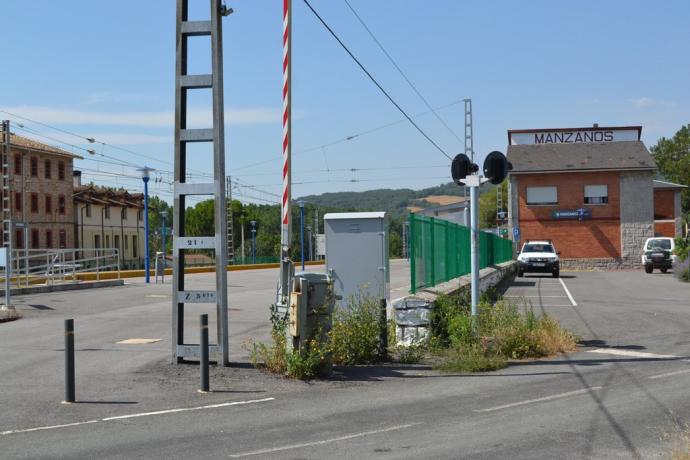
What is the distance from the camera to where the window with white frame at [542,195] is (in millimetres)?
62719

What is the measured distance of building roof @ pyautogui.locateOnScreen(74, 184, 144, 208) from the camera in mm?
87650

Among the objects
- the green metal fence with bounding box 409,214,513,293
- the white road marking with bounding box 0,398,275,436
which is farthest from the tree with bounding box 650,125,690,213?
the white road marking with bounding box 0,398,275,436

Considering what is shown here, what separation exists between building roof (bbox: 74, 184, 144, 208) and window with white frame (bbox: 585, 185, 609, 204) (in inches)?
1934

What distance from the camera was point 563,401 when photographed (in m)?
9.24

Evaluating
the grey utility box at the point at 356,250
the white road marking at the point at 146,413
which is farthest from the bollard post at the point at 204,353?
the grey utility box at the point at 356,250

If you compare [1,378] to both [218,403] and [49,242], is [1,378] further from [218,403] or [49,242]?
[49,242]

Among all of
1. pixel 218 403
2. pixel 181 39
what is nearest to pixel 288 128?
pixel 181 39

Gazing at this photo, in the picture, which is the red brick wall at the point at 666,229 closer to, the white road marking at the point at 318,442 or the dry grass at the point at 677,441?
the dry grass at the point at 677,441

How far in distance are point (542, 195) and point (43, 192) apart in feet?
144

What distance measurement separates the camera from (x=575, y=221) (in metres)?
61.8

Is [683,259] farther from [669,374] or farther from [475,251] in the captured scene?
[669,374]

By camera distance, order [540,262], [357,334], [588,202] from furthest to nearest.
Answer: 1. [588,202]
2. [540,262]
3. [357,334]

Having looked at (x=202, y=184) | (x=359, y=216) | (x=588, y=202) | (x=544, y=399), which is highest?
(x=588, y=202)

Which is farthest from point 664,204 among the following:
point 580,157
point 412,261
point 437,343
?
point 437,343
